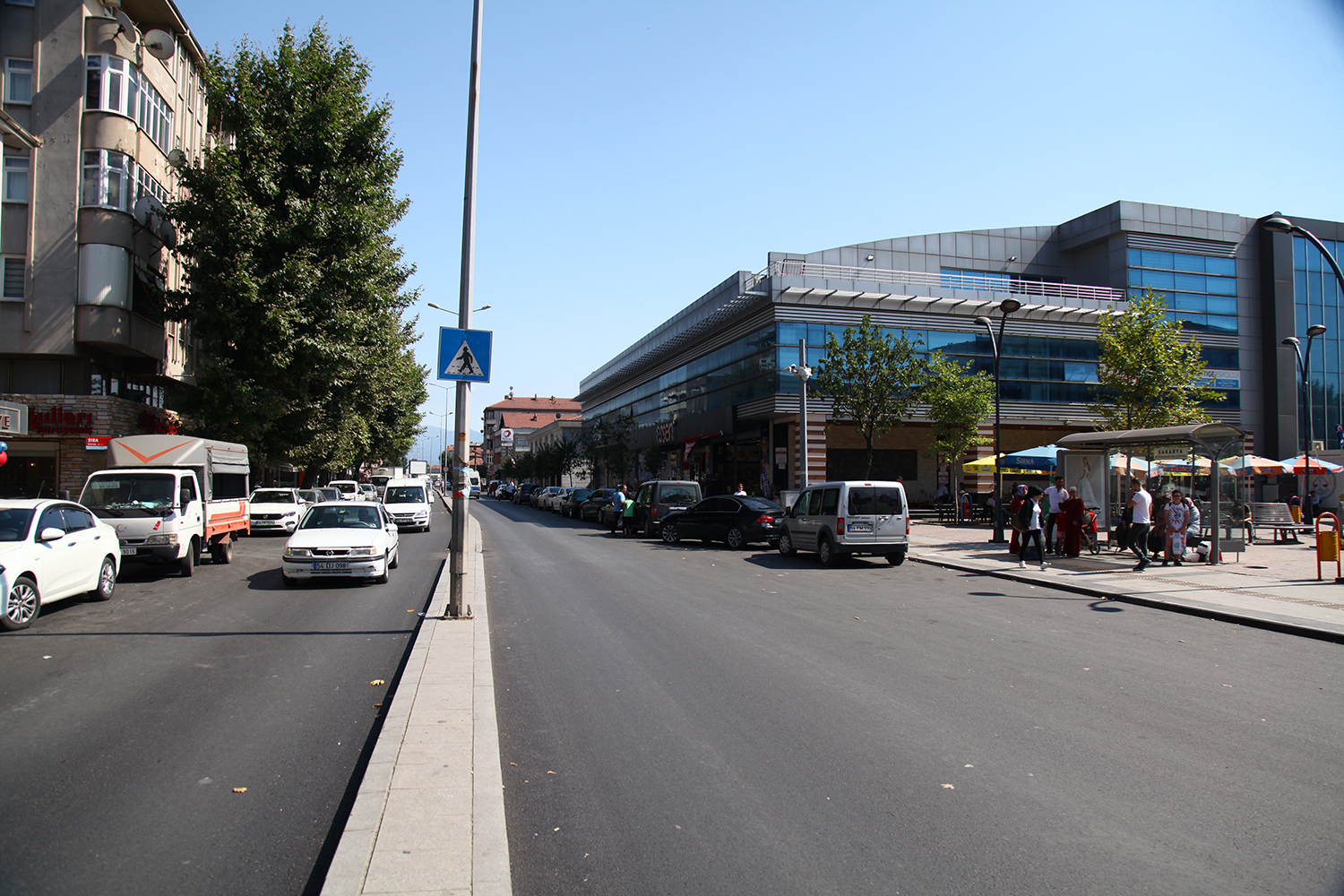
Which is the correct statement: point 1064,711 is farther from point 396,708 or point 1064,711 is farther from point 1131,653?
point 396,708

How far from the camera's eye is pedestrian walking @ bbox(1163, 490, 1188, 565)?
52.9 feet

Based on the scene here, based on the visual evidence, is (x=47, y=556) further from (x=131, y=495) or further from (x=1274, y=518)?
(x=1274, y=518)

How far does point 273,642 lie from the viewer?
8.89m

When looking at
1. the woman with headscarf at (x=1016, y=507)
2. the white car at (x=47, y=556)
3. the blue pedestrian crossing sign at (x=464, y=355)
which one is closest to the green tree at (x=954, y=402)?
the woman with headscarf at (x=1016, y=507)

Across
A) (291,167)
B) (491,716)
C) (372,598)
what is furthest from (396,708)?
(291,167)

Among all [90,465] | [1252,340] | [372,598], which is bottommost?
[372,598]

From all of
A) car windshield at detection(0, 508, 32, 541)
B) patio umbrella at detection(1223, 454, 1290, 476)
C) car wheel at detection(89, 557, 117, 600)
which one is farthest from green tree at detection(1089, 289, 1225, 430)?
car windshield at detection(0, 508, 32, 541)

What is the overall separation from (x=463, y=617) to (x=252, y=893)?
6174mm

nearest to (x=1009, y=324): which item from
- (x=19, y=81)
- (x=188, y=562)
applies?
(x=188, y=562)

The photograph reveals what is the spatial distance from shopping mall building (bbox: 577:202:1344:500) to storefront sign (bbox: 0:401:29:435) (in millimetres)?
26989

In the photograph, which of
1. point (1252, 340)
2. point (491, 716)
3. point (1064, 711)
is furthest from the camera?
point (1252, 340)

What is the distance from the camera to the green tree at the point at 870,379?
2978 cm

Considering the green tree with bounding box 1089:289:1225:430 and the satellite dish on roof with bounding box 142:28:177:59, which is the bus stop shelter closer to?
the green tree with bounding box 1089:289:1225:430

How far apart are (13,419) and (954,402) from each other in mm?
31111
